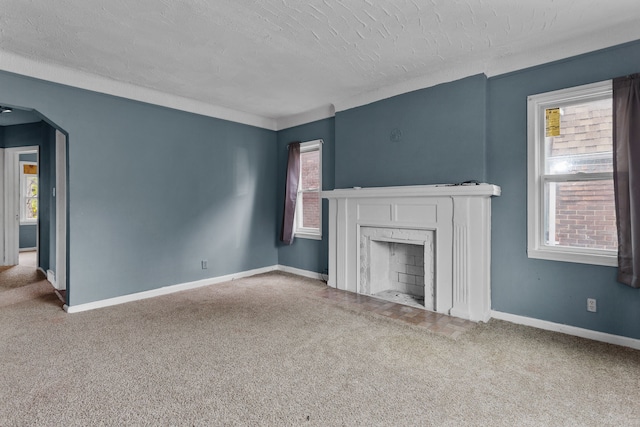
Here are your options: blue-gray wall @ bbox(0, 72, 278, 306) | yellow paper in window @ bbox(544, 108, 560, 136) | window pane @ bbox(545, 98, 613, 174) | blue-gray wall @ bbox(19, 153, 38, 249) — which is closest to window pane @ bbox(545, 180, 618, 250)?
window pane @ bbox(545, 98, 613, 174)

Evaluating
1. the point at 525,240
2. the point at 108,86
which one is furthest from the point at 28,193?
the point at 525,240

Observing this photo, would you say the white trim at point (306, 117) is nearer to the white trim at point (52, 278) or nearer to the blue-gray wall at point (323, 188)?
the blue-gray wall at point (323, 188)

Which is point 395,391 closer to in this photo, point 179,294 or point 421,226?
point 421,226

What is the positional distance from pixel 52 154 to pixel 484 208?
5.64 metres

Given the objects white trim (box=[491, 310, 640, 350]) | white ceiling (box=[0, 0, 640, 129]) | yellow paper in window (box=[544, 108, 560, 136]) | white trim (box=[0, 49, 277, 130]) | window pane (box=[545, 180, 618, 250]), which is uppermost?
white ceiling (box=[0, 0, 640, 129])

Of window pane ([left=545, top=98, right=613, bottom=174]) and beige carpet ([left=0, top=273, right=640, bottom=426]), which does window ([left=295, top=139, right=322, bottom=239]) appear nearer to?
beige carpet ([left=0, top=273, right=640, bottom=426])

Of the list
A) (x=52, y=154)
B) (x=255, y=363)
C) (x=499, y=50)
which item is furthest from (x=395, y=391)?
(x=52, y=154)

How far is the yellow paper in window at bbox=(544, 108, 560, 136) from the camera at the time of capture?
3035 mm

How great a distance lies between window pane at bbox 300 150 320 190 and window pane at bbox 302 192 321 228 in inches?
5.7

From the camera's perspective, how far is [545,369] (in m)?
2.34

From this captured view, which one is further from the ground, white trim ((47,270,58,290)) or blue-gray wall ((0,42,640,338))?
blue-gray wall ((0,42,640,338))

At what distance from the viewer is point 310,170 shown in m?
5.40

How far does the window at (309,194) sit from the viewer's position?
5.21 m

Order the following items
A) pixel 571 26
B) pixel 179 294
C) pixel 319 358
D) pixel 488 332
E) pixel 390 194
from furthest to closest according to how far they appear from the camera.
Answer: pixel 179 294 → pixel 390 194 → pixel 488 332 → pixel 571 26 → pixel 319 358
